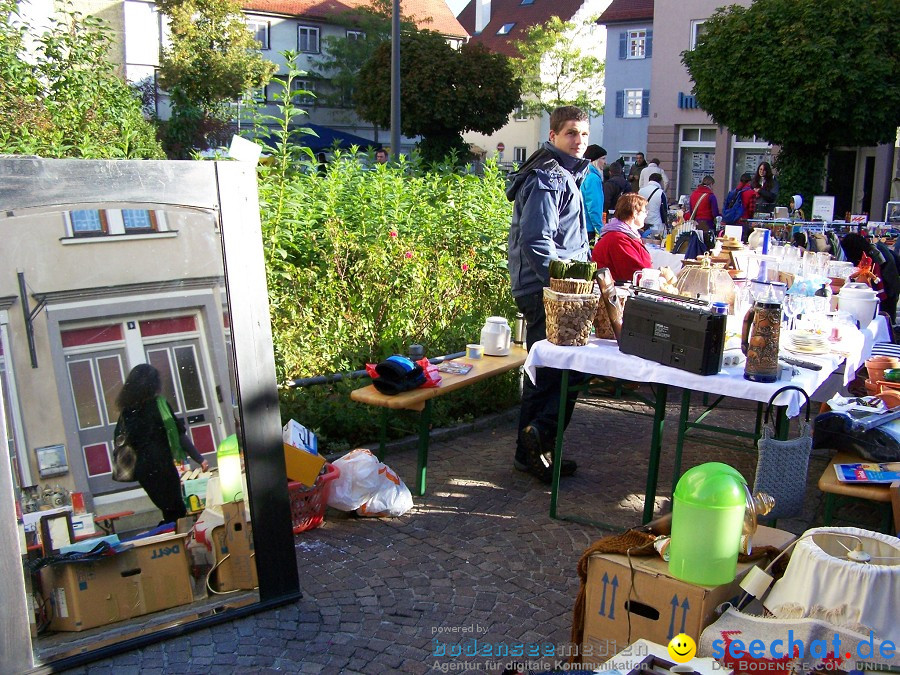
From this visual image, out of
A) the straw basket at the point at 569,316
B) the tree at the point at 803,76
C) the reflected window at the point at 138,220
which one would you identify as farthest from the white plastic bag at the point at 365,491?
the tree at the point at 803,76

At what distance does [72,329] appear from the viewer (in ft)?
10.2

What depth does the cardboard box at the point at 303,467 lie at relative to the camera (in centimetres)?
448

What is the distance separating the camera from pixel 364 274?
20.2 feet

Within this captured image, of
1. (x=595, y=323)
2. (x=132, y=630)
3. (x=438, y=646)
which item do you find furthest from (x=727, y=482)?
(x=132, y=630)

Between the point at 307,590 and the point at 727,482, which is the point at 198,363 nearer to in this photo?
the point at 307,590

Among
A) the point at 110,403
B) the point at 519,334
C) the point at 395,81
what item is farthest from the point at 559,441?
the point at 395,81

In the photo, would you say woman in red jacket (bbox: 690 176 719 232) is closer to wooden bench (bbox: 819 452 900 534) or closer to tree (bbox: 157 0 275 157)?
wooden bench (bbox: 819 452 900 534)

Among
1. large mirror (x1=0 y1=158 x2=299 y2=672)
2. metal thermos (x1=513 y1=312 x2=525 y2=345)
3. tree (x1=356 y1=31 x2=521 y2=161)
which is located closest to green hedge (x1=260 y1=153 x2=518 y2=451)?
metal thermos (x1=513 y1=312 x2=525 y2=345)

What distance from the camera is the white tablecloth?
3.90 m

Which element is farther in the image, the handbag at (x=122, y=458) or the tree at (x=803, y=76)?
the tree at (x=803, y=76)

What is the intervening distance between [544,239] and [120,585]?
112 inches

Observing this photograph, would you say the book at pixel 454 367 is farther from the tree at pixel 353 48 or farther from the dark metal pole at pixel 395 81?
the tree at pixel 353 48

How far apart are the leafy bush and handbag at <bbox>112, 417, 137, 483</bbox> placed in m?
2.25

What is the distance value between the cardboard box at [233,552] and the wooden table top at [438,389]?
1.32m
